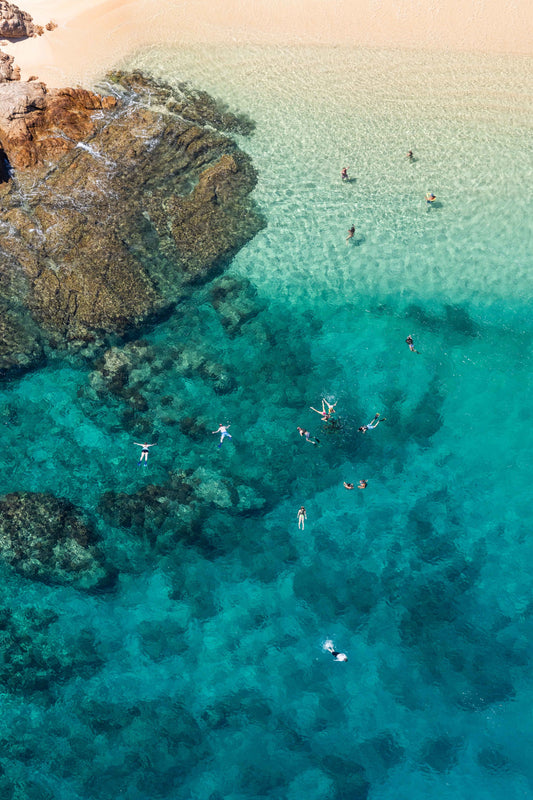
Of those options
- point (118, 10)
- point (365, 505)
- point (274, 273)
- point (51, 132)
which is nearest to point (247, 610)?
point (365, 505)

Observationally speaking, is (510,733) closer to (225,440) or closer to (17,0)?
(225,440)

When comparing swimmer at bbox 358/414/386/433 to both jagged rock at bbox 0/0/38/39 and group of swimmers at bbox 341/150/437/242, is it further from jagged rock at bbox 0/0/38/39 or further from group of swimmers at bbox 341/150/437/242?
jagged rock at bbox 0/0/38/39

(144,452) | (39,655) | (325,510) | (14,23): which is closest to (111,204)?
(144,452)

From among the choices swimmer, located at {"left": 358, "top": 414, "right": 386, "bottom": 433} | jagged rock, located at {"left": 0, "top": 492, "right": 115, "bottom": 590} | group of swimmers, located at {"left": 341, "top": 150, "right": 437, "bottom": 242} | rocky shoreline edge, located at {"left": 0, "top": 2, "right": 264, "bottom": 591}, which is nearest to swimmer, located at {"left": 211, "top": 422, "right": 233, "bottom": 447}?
rocky shoreline edge, located at {"left": 0, "top": 2, "right": 264, "bottom": 591}

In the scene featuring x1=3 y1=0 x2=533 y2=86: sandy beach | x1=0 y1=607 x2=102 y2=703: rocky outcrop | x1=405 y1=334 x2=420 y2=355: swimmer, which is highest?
x1=3 y1=0 x2=533 y2=86: sandy beach

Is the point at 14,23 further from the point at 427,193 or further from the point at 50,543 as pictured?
the point at 50,543

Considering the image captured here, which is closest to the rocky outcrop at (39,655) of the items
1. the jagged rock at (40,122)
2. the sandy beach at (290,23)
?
the jagged rock at (40,122)
